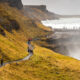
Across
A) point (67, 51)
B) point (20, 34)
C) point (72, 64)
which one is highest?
point (72, 64)

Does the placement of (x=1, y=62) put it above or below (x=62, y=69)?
above

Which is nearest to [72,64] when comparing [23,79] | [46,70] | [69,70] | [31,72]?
[69,70]

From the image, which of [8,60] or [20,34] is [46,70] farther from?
[20,34]

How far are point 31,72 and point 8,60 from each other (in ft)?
46.9

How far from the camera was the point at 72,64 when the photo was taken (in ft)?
327

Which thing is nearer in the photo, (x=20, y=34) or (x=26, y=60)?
(x=26, y=60)

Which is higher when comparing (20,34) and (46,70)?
(46,70)

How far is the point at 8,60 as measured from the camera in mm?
95562

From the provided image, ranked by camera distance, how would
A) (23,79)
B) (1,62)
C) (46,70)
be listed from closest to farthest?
(23,79)
(1,62)
(46,70)

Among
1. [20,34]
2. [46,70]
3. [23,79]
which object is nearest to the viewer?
[23,79]

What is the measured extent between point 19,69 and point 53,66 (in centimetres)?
1608

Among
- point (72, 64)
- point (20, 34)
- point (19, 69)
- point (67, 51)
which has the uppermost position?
point (19, 69)

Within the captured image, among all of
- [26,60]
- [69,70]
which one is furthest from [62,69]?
[26,60]

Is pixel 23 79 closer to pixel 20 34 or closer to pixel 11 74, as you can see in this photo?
pixel 11 74
